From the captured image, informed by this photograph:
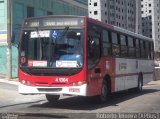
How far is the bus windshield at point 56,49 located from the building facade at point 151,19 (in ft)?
418

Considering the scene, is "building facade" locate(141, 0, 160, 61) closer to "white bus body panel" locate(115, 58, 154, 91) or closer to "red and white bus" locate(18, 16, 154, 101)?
"white bus body panel" locate(115, 58, 154, 91)

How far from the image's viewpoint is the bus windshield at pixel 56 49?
48.4 feet

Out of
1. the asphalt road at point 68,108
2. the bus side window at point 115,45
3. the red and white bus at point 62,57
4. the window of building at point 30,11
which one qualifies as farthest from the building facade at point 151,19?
the red and white bus at point 62,57

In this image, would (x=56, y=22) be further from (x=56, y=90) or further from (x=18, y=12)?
(x=18, y=12)

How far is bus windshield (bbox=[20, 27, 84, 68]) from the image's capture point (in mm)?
14758

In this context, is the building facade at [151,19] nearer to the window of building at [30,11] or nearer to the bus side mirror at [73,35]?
the window of building at [30,11]

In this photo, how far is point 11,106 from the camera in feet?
54.2

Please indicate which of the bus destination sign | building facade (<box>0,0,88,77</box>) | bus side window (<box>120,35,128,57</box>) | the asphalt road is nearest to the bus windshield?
the bus destination sign

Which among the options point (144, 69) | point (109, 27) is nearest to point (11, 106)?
point (109, 27)

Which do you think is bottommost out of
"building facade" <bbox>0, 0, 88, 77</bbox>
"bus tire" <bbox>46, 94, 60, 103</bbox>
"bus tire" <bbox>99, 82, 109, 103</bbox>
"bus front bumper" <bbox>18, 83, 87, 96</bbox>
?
"bus tire" <bbox>46, 94, 60, 103</bbox>

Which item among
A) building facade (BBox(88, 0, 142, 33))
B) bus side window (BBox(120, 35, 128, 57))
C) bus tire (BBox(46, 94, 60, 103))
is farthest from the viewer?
building facade (BBox(88, 0, 142, 33))

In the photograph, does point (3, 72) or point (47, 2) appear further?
point (47, 2)

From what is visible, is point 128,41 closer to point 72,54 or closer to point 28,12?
point 72,54

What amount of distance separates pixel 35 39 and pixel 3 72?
18.2 meters
